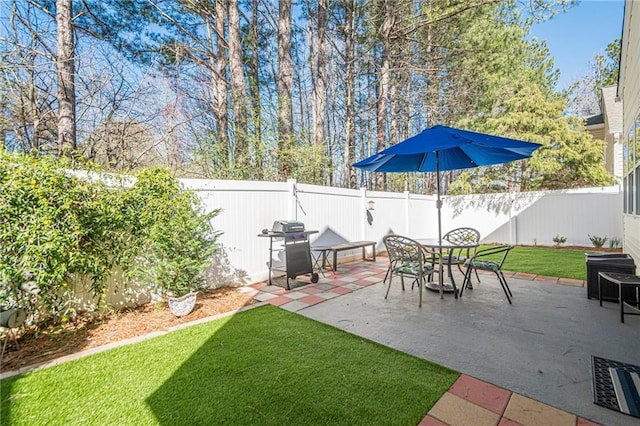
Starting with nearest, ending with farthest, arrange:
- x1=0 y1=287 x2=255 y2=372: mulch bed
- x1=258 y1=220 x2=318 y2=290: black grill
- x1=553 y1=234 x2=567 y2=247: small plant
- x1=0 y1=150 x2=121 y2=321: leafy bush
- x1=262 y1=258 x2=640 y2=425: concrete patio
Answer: x1=262 y1=258 x2=640 y2=425: concrete patio < x1=0 y1=150 x2=121 y2=321: leafy bush < x1=0 y1=287 x2=255 y2=372: mulch bed < x1=258 y1=220 x2=318 y2=290: black grill < x1=553 y1=234 x2=567 y2=247: small plant

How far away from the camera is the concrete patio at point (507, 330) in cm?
198

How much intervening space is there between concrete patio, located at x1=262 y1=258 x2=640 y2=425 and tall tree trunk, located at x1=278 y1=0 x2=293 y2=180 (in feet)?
10.9

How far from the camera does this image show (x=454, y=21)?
29.5ft

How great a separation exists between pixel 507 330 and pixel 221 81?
7872 mm

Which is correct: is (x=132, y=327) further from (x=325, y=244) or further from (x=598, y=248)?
(x=598, y=248)

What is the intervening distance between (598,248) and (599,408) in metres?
8.19

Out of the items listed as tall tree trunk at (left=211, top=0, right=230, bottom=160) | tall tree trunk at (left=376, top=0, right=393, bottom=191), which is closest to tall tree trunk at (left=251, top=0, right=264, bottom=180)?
tall tree trunk at (left=211, top=0, right=230, bottom=160)

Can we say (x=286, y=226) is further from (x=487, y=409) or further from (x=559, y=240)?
(x=559, y=240)

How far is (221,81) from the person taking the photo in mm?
7359

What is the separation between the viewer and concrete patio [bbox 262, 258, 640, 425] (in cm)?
198

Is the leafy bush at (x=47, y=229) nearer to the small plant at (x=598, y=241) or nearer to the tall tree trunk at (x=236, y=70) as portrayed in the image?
the tall tree trunk at (x=236, y=70)

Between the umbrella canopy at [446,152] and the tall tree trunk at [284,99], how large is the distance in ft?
9.17

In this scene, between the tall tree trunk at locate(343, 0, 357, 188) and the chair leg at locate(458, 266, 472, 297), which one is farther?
the tall tree trunk at locate(343, 0, 357, 188)

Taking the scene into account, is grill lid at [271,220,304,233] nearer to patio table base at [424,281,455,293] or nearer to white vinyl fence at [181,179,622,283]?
white vinyl fence at [181,179,622,283]
